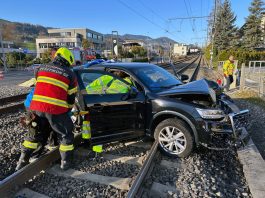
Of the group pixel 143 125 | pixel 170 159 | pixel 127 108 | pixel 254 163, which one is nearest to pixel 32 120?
pixel 127 108

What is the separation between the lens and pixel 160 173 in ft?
13.9

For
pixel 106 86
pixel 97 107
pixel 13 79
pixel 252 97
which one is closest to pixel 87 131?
pixel 97 107

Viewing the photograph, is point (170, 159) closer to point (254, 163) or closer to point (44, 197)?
point (254, 163)

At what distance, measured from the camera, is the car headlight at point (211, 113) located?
449 cm

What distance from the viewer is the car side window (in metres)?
5.01

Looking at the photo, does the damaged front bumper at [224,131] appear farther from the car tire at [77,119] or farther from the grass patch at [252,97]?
the grass patch at [252,97]

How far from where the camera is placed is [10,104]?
10438 millimetres

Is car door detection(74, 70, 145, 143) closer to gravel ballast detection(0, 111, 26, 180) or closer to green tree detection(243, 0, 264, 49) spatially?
gravel ballast detection(0, 111, 26, 180)

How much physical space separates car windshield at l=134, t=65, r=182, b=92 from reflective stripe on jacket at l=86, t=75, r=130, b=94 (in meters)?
0.47

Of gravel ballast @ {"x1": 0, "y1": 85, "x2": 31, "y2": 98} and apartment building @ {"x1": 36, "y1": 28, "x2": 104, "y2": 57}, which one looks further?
apartment building @ {"x1": 36, "y1": 28, "x2": 104, "y2": 57}

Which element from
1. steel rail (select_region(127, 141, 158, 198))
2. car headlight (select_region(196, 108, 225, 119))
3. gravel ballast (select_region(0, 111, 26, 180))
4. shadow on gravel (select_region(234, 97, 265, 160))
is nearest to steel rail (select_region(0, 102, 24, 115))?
gravel ballast (select_region(0, 111, 26, 180))

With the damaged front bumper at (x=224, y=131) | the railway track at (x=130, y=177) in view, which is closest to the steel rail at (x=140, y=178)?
the railway track at (x=130, y=177)

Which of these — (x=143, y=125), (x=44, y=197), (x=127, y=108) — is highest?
(x=127, y=108)

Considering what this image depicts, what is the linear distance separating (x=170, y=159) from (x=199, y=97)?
1.24 metres
